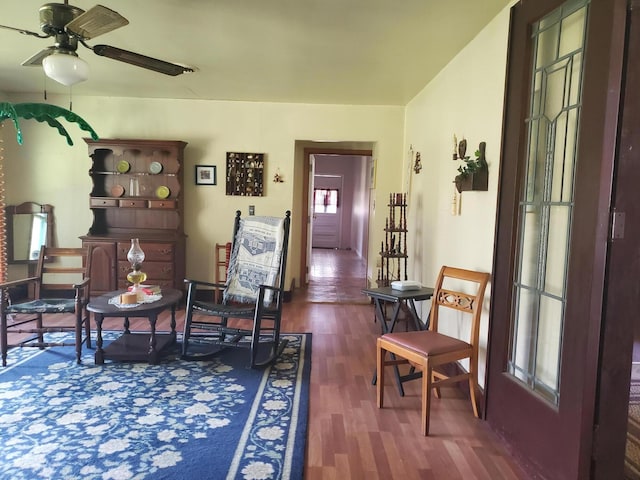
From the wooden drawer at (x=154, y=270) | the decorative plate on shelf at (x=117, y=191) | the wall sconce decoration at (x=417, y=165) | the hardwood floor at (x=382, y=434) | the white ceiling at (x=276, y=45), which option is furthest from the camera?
the decorative plate on shelf at (x=117, y=191)

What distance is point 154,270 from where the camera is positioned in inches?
187

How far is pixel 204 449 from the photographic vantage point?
2.13 meters

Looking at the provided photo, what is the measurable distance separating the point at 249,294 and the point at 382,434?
5.56ft

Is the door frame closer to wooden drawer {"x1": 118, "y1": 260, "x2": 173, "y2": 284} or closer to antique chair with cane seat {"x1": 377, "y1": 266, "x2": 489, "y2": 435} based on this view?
wooden drawer {"x1": 118, "y1": 260, "x2": 173, "y2": 284}

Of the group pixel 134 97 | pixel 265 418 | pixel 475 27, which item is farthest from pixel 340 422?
pixel 134 97

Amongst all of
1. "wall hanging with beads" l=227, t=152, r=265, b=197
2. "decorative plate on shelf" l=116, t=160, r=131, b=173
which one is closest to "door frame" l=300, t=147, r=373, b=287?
Answer: "wall hanging with beads" l=227, t=152, r=265, b=197

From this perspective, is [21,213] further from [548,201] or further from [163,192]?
[548,201]

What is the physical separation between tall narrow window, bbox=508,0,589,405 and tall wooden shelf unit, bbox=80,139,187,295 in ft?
12.1

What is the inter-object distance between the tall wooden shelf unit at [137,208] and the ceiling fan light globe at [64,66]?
254 centimetres

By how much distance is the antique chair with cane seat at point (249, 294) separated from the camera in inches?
130

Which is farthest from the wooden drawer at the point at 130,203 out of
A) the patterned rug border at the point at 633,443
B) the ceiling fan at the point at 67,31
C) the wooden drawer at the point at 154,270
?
the patterned rug border at the point at 633,443

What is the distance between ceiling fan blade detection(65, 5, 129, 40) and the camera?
2008 millimetres

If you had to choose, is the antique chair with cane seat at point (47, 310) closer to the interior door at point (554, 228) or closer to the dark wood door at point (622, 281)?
the interior door at point (554, 228)

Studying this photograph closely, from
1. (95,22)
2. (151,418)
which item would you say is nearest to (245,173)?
(95,22)
